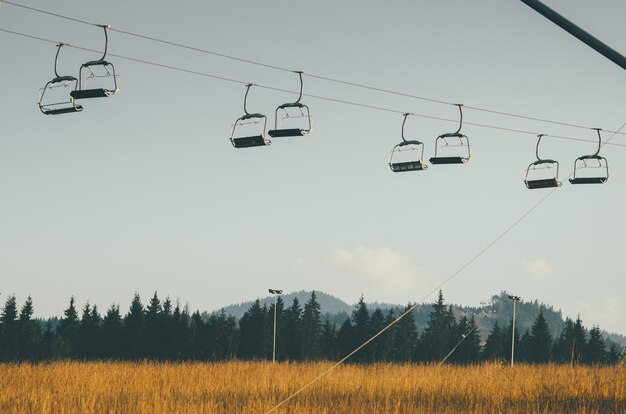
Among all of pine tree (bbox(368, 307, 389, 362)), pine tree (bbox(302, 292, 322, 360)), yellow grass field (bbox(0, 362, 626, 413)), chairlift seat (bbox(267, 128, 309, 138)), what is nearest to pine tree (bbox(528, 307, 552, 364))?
pine tree (bbox(368, 307, 389, 362))

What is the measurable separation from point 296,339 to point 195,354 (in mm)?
12550

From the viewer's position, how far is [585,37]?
738 centimetres

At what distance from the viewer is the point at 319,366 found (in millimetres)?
28719

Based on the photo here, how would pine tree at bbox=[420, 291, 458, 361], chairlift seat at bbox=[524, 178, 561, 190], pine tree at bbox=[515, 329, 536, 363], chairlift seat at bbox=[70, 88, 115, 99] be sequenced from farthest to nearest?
pine tree at bbox=[420, 291, 458, 361] < pine tree at bbox=[515, 329, 536, 363] < chairlift seat at bbox=[524, 178, 561, 190] < chairlift seat at bbox=[70, 88, 115, 99]

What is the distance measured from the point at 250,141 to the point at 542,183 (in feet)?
14.9

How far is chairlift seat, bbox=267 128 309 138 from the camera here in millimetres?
10991

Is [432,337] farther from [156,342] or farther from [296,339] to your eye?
[156,342]

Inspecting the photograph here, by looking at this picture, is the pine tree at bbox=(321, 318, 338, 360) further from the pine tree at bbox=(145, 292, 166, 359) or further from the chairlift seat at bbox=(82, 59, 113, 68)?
the chairlift seat at bbox=(82, 59, 113, 68)

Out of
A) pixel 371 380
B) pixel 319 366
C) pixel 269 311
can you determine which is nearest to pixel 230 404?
pixel 371 380

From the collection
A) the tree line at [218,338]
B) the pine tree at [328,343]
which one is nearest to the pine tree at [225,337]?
the tree line at [218,338]

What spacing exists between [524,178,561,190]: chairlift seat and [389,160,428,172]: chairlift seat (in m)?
1.78

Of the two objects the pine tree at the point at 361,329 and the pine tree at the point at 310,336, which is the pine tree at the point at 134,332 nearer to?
the pine tree at the point at 310,336

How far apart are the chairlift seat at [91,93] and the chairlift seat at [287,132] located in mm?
2372

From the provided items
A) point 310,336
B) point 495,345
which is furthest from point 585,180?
A: point 495,345
